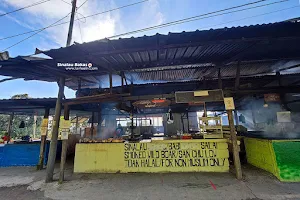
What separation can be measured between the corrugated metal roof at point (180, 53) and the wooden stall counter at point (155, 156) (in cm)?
310

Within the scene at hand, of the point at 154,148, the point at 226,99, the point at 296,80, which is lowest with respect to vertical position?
the point at 154,148

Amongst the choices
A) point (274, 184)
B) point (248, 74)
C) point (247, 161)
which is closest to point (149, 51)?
point (248, 74)

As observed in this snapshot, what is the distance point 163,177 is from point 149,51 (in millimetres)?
4635

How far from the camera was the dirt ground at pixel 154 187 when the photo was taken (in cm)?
394

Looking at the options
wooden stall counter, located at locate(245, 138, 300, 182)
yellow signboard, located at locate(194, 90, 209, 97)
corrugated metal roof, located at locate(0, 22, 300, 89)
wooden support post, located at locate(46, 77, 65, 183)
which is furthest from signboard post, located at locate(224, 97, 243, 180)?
wooden support post, located at locate(46, 77, 65, 183)

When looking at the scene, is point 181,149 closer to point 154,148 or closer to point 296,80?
point 154,148

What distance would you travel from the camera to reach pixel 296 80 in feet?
21.2

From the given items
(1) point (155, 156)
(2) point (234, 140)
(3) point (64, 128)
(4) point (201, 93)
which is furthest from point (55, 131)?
(2) point (234, 140)

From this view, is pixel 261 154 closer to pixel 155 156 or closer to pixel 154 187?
pixel 155 156

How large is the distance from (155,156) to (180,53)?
440cm

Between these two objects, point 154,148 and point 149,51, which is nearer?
point 149,51

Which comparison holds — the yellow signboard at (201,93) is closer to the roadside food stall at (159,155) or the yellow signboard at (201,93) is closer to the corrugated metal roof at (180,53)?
the corrugated metal roof at (180,53)

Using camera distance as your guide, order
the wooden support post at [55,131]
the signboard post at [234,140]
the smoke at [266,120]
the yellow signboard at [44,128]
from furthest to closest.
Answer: the yellow signboard at [44,128] < the smoke at [266,120] < the wooden support post at [55,131] < the signboard post at [234,140]

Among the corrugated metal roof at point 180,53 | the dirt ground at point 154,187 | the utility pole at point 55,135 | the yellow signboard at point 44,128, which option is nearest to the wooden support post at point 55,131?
the utility pole at point 55,135
